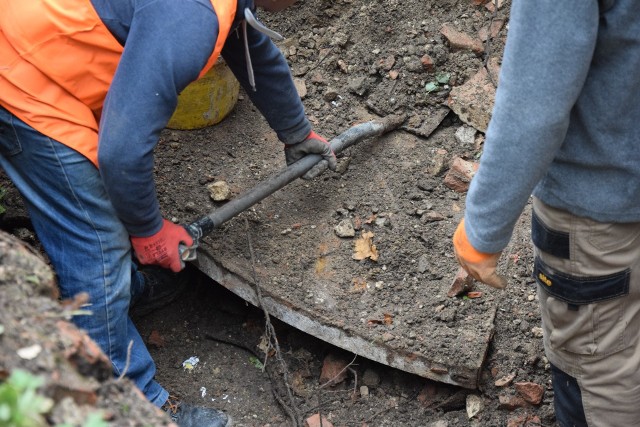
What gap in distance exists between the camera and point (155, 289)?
3.60m

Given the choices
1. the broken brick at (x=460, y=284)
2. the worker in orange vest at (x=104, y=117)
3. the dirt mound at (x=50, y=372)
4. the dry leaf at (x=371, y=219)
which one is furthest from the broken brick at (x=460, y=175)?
the dirt mound at (x=50, y=372)

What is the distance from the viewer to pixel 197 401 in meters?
3.40

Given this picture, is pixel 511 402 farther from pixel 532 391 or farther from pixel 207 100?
pixel 207 100

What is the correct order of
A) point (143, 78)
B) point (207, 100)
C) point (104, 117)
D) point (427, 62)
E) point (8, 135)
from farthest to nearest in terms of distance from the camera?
point (427, 62) < point (207, 100) < point (8, 135) < point (104, 117) < point (143, 78)

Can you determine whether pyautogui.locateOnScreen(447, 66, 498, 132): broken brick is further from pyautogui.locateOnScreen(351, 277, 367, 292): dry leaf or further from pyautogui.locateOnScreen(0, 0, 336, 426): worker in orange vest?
pyautogui.locateOnScreen(0, 0, 336, 426): worker in orange vest

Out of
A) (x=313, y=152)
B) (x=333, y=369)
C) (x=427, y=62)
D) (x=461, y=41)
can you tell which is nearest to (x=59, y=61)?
(x=313, y=152)

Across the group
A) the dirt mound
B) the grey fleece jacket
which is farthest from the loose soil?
the dirt mound

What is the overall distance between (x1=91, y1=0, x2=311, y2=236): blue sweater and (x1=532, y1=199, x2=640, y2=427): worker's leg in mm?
1180

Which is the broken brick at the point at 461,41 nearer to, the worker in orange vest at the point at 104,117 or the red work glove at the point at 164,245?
the worker in orange vest at the point at 104,117

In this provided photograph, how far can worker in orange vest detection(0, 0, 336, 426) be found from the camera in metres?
2.46

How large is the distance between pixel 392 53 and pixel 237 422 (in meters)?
2.08

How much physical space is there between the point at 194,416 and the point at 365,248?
1058mm

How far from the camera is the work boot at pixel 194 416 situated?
318 cm

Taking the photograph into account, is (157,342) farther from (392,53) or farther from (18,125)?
(392,53)
